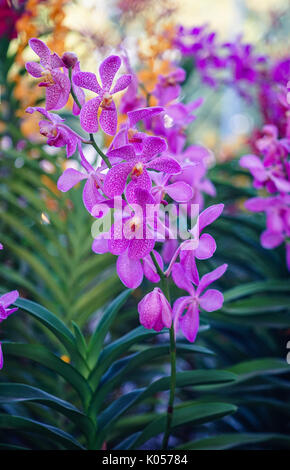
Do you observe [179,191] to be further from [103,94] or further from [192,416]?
[192,416]

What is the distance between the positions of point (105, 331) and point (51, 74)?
Answer: 0.95ft

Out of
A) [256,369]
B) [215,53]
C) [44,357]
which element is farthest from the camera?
[215,53]

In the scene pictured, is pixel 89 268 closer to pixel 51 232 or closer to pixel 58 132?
pixel 51 232

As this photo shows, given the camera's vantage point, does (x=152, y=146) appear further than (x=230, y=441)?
No

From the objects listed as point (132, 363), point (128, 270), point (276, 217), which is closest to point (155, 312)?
point (128, 270)

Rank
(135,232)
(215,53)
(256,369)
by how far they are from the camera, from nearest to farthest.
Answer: (135,232) < (256,369) < (215,53)

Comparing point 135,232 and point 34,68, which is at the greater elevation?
point 34,68

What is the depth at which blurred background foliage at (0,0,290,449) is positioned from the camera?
1.49 feet

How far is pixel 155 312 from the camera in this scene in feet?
1.11

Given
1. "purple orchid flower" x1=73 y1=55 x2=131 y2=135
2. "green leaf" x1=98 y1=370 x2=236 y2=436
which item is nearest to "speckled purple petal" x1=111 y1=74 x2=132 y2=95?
"purple orchid flower" x1=73 y1=55 x2=131 y2=135

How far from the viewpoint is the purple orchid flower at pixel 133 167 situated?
332mm

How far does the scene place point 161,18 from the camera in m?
0.96

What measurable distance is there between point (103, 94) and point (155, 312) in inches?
7.8

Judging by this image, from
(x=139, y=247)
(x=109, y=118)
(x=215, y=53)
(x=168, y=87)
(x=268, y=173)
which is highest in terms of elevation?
(x=215, y=53)
